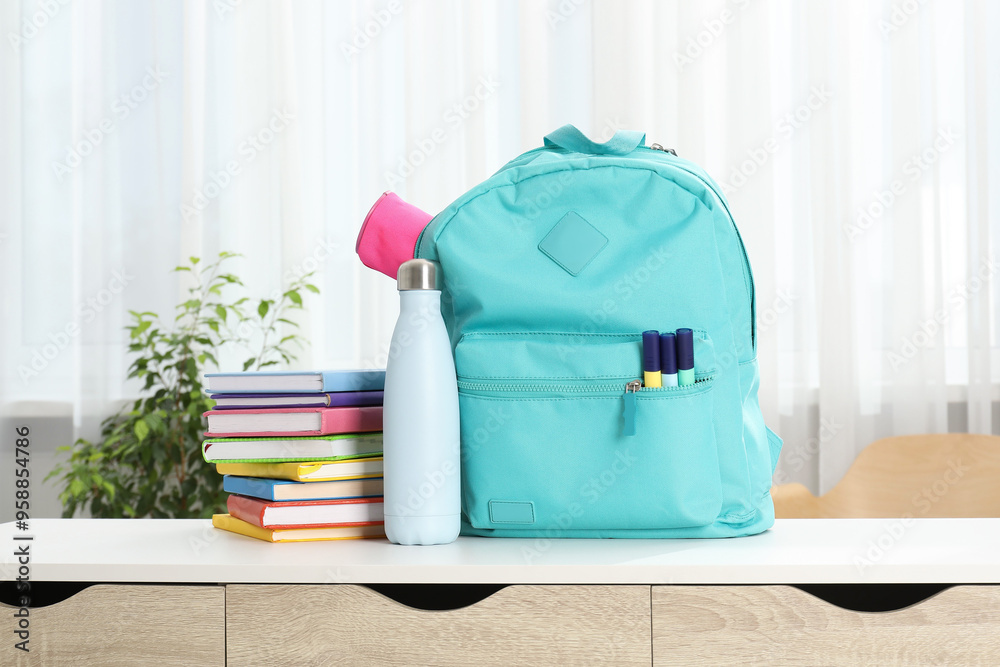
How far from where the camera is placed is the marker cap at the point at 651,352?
625 millimetres

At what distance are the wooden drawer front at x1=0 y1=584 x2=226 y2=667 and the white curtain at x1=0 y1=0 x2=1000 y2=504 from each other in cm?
126

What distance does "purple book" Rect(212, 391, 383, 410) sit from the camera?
0.67 metres

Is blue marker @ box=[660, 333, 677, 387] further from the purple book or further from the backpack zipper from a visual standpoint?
the purple book

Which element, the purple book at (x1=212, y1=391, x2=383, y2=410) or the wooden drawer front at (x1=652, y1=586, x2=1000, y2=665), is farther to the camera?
the purple book at (x1=212, y1=391, x2=383, y2=410)

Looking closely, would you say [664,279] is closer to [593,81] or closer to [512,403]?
[512,403]

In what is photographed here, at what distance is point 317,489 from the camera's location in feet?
2.17

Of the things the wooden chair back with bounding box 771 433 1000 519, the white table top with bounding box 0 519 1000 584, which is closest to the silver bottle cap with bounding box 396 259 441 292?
the white table top with bounding box 0 519 1000 584

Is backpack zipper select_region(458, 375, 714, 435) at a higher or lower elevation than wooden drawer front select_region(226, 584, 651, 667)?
higher

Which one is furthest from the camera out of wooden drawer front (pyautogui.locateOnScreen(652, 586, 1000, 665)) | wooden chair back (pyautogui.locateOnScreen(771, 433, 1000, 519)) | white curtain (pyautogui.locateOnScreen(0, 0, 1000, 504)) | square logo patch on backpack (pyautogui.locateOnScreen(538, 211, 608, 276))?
white curtain (pyautogui.locateOnScreen(0, 0, 1000, 504))

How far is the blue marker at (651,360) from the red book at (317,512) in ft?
0.82

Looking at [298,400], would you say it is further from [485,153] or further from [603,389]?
[485,153]

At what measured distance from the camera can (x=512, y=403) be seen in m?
0.65

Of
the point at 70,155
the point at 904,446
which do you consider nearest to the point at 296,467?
the point at 904,446

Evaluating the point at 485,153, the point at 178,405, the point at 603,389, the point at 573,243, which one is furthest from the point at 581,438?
the point at 178,405
